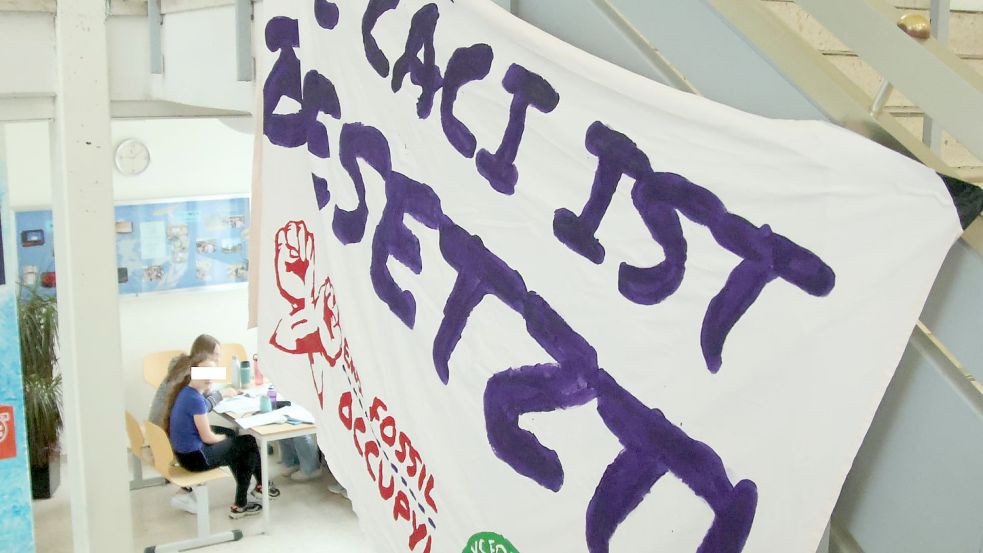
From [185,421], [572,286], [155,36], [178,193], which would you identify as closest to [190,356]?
[185,421]

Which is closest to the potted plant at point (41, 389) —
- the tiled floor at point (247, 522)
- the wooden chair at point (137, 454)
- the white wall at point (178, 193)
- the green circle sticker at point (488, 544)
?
the tiled floor at point (247, 522)

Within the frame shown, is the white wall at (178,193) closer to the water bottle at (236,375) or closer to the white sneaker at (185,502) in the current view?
the water bottle at (236,375)

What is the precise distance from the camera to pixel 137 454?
6500 millimetres

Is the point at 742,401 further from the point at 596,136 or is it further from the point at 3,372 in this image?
the point at 3,372

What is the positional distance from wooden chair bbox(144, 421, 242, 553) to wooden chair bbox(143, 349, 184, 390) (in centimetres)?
117

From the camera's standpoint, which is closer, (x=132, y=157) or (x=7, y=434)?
(x=7, y=434)

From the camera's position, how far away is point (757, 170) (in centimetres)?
122

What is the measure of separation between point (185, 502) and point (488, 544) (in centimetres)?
523

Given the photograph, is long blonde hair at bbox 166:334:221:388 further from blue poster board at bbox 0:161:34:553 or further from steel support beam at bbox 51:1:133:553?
steel support beam at bbox 51:1:133:553

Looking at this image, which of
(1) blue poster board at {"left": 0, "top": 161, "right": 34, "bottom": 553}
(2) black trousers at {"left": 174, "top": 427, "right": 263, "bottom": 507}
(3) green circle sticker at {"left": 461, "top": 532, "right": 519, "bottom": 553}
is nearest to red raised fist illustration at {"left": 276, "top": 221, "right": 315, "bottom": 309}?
(3) green circle sticker at {"left": 461, "top": 532, "right": 519, "bottom": 553}

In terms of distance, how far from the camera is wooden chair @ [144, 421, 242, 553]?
234 inches

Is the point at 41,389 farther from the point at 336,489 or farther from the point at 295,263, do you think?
the point at 295,263

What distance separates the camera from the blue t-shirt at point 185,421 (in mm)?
6105

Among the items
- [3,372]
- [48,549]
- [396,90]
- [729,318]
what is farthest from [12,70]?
[729,318]
